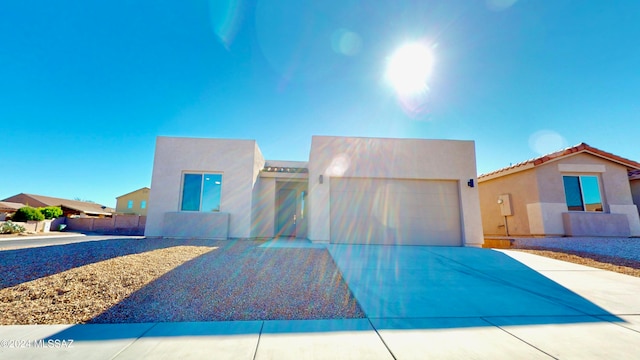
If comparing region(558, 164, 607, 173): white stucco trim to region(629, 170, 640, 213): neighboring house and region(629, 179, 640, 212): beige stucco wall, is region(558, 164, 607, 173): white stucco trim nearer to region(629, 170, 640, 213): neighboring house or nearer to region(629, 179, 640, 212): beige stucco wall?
region(629, 170, 640, 213): neighboring house

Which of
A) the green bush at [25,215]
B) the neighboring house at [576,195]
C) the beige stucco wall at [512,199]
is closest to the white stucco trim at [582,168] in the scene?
the neighboring house at [576,195]

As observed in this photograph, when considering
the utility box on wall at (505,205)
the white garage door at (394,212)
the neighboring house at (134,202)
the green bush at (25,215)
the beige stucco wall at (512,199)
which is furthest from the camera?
the neighboring house at (134,202)

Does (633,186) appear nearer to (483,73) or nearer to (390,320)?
(483,73)

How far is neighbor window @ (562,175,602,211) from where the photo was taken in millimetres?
10594

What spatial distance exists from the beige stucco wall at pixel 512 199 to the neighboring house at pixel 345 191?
3784mm

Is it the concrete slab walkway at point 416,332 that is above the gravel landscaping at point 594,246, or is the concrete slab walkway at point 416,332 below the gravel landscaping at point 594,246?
below

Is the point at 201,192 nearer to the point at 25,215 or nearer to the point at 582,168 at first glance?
the point at 582,168

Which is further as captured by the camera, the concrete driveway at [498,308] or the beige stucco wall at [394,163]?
the beige stucco wall at [394,163]

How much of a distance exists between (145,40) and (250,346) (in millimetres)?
9532

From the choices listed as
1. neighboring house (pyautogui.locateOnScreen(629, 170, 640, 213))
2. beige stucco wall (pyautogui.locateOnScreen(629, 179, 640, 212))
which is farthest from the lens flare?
beige stucco wall (pyautogui.locateOnScreen(629, 179, 640, 212))

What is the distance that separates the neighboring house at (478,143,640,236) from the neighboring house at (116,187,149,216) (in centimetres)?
3673

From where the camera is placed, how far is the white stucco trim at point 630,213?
10414 millimetres

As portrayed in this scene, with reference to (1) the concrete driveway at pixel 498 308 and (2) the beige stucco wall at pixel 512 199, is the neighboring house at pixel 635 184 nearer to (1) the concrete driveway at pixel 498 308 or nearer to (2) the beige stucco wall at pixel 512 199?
(2) the beige stucco wall at pixel 512 199

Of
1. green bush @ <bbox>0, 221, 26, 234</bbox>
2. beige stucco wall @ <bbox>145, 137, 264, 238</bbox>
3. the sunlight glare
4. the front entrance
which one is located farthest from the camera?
green bush @ <bbox>0, 221, 26, 234</bbox>
